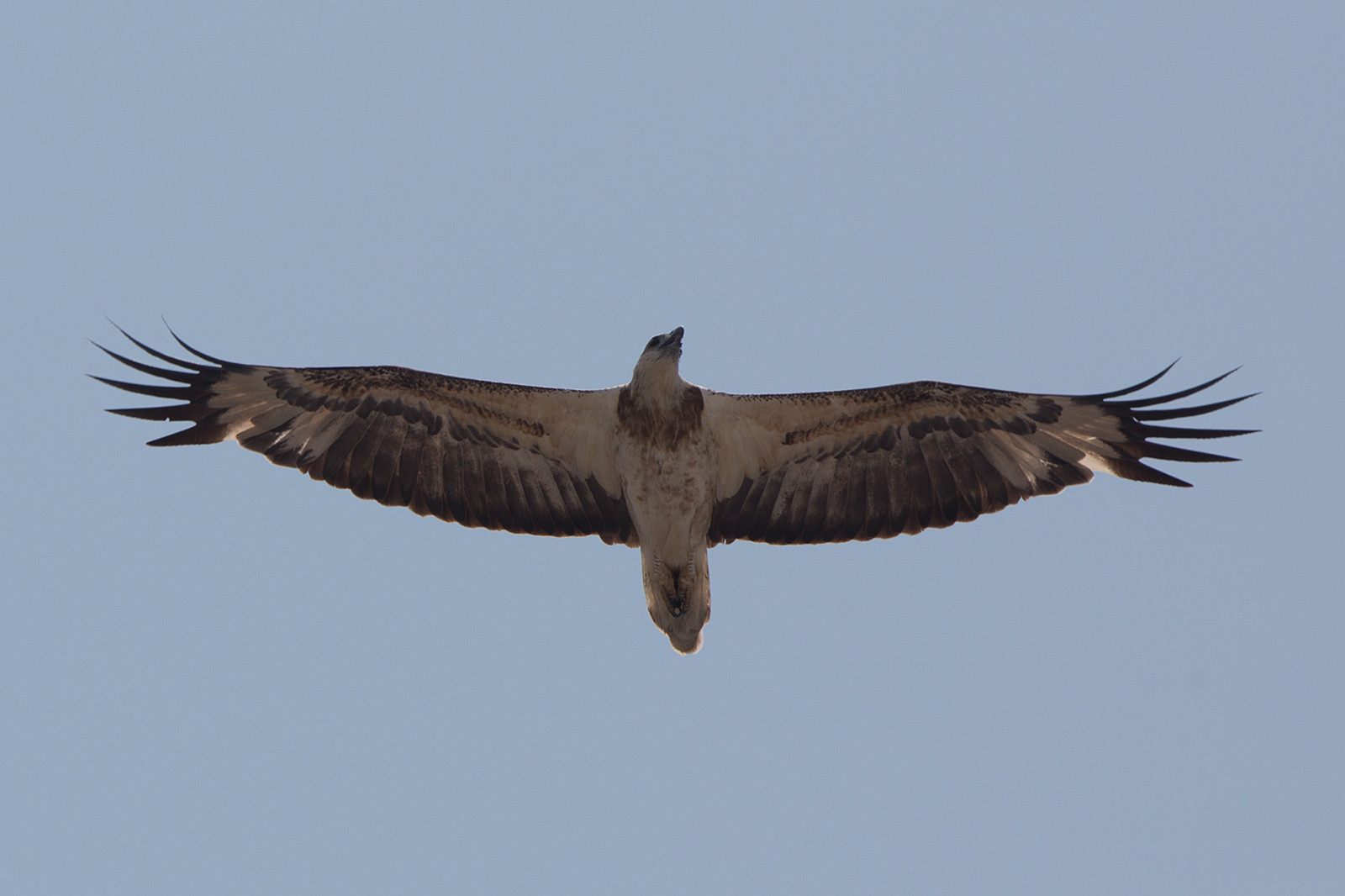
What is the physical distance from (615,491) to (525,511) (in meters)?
0.79

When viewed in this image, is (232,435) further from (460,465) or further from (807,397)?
(807,397)

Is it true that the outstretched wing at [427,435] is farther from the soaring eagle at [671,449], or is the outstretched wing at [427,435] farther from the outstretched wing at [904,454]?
the outstretched wing at [904,454]

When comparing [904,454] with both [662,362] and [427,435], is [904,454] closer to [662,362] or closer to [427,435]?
[662,362]

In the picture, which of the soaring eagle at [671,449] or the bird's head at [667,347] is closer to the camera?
the bird's head at [667,347]

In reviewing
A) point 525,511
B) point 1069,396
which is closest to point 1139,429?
point 1069,396

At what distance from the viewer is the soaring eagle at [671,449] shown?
10367 mm

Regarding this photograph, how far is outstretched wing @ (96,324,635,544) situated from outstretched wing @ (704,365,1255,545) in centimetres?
109

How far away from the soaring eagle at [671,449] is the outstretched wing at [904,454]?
1 cm

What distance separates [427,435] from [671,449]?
6.78 feet

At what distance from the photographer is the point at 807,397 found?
10492mm

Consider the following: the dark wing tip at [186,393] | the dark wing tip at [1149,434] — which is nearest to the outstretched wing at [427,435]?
the dark wing tip at [186,393]

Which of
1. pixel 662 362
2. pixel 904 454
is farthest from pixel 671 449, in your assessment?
pixel 904 454

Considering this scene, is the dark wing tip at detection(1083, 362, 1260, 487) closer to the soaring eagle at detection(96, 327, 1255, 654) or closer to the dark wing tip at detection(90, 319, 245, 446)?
the soaring eagle at detection(96, 327, 1255, 654)

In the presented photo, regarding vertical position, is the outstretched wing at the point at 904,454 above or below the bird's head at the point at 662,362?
below
